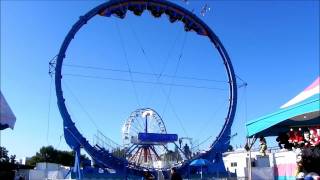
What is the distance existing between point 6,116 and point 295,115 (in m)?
6.67

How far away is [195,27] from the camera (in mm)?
39656

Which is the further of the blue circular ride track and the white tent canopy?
the blue circular ride track

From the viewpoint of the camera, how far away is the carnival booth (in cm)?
961

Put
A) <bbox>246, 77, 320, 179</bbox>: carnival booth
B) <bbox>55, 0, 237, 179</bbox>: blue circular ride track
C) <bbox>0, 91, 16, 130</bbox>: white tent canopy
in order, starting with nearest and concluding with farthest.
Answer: <bbox>246, 77, 320, 179</bbox>: carnival booth, <bbox>0, 91, 16, 130</bbox>: white tent canopy, <bbox>55, 0, 237, 179</bbox>: blue circular ride track

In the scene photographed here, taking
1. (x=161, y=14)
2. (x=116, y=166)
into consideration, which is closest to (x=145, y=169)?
(x=116, y=166)

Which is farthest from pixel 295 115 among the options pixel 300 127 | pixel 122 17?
pixel 122 17

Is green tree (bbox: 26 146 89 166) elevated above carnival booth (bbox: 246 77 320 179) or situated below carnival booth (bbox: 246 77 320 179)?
below

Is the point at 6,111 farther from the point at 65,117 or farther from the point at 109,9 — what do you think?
the point at 109,9

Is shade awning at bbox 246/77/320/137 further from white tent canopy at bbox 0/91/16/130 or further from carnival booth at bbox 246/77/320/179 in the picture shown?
white tent canopy at bbox 0/91/16/130

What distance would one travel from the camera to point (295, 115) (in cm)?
→ 987

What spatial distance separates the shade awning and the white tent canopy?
20.6ft

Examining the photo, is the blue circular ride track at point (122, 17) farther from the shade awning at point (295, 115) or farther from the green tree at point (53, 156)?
the green tree at point (53, 156)

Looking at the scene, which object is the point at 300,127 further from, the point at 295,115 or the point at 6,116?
the point at 6,116

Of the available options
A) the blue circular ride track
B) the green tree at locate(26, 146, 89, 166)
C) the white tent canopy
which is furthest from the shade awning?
the green tree at locate(26, 146, 89, 166)
